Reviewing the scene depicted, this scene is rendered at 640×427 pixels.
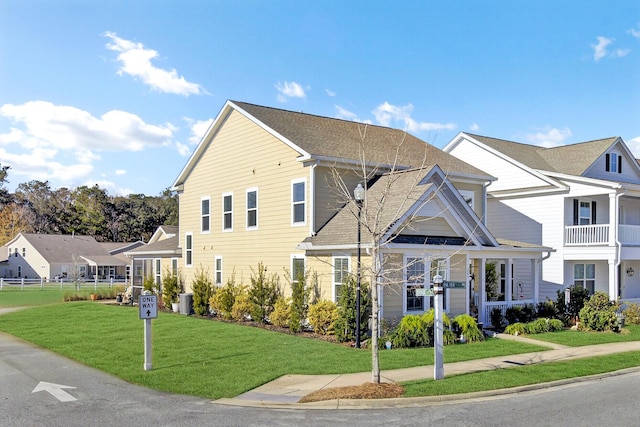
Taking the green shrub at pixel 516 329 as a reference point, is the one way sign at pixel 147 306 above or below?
above

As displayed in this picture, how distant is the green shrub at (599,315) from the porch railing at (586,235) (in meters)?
4.73

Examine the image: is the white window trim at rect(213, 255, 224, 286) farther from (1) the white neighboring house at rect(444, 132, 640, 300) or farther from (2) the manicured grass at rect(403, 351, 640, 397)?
(2) the manicured grass at rect(403, 351, 640, 397)

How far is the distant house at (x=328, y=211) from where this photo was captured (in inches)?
782

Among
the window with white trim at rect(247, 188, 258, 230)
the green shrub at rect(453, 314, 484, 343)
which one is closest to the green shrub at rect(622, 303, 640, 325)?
the green shrub at rect(453, 314, 484, 343)

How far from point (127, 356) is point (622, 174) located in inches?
1100

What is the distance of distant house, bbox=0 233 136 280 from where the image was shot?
72.7 meters

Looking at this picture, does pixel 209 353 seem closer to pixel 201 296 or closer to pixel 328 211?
pixel 328 211

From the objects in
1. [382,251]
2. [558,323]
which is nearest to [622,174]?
[558,323]

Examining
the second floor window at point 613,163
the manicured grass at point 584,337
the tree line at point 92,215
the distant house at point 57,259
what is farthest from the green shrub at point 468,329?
the tree line at point 92,215

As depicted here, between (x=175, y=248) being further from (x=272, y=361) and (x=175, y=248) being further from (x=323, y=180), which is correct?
(x=272, y=361)

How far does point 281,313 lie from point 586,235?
14.9m

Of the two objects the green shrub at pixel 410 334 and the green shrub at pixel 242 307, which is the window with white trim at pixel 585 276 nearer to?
the green shrub at pixel 410 334

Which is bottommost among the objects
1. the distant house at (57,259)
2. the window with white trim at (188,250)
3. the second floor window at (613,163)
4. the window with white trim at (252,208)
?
the distant house at (57,259)

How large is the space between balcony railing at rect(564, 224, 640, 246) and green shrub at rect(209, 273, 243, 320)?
15.2 meters
